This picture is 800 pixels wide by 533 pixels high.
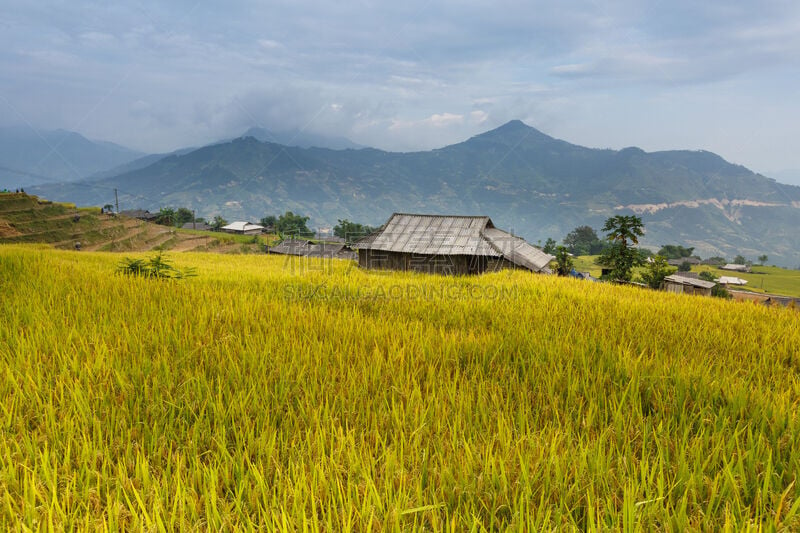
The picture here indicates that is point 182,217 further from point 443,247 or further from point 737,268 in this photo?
point 737,268

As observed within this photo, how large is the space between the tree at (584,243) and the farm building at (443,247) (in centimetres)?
13058

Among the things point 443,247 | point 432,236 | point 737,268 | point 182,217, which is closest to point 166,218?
point 182,217

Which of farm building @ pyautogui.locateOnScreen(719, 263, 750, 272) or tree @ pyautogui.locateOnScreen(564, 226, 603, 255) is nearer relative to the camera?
farm building @ pyautogui.locateOnScreen(719, 263, 750, 272)

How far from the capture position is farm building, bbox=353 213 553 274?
18859mm

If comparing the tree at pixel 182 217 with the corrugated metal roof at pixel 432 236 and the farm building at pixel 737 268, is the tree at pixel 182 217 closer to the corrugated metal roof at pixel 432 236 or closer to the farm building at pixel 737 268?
the corrugated metal roof at pixel 432 236

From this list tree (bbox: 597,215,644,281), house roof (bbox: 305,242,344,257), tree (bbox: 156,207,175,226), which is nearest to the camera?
tree (bbox: 597,215,644,281)

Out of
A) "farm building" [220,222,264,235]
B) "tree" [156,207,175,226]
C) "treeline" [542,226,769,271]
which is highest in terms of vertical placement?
"tree" [156,207,175,226]

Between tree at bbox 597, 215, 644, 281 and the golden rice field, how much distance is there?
30895 millimetres

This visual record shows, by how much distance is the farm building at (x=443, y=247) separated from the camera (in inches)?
742

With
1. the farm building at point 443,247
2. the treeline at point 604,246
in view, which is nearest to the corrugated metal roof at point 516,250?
the farm building at point 443,247

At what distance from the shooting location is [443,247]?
1931 centimetres

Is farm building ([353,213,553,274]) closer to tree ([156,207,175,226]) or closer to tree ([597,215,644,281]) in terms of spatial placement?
tree ([597,215,644,281])

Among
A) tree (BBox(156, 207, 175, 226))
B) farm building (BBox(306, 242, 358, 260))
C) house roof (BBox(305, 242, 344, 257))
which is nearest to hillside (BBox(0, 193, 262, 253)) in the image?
house roof (BBox(305, 242, 344, 257))

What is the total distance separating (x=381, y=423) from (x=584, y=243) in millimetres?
164786
